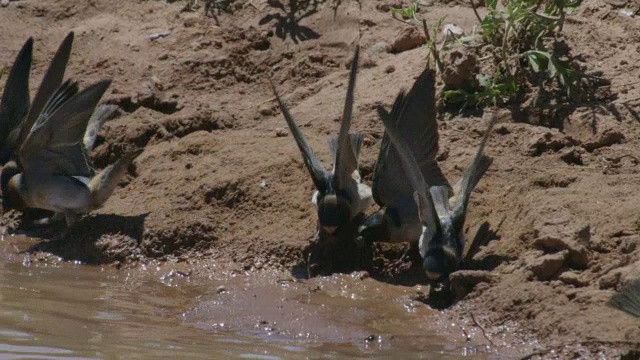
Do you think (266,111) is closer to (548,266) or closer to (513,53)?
(513,53)

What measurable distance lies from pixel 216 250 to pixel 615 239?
2.54 m

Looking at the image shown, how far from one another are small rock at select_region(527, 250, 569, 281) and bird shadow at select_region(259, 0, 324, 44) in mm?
3858

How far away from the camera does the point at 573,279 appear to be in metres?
5.97

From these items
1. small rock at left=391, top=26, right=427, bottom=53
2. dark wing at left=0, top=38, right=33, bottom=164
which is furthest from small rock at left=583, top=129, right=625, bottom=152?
dark wing at left=0, top=38, right=33, bottom=164

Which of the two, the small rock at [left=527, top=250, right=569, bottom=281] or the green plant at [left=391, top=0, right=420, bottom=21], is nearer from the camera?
the small rock at [left=527, top=250, right=569, bottom=281]

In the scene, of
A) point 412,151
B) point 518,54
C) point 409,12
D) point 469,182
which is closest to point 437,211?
point 469,182

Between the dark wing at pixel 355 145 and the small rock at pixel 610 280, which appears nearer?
the small rock at pixel 610 280

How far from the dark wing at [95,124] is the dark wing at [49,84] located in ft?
1.12

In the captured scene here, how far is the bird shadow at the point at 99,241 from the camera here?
7.88m

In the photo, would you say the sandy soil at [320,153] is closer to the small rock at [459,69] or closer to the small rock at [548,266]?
the small rock at [548,266]

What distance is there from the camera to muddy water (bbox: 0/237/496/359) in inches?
227

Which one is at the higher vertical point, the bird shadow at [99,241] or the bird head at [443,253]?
the bird shadow at [99,241]

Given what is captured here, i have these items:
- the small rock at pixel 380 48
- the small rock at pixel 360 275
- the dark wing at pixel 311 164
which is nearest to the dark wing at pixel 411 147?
the dark wing at pixel 311 164

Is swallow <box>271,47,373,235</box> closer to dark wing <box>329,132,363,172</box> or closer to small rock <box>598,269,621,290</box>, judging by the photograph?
dark wing <box>329,132,363,172</box>
